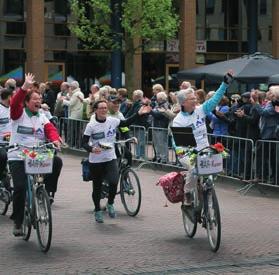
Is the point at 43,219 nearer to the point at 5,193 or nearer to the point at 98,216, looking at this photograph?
the point at 98,216

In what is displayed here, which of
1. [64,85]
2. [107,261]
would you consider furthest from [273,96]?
[64,85]

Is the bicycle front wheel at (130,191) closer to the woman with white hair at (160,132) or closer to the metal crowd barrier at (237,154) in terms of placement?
the metal crowd barrier at (237,154)

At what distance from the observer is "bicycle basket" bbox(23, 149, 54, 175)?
8.59 m

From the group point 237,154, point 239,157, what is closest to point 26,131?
point 239,157

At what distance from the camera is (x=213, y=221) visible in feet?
27.8

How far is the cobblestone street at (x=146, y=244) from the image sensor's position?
25.5 feet

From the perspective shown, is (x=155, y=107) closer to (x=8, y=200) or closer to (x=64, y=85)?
(x=64, y=85)

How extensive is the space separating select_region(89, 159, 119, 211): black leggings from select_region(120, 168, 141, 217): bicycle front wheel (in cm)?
59

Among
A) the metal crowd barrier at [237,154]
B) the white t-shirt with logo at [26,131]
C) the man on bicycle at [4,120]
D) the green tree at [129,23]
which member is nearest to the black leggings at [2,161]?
the man on bicycle at [4,120]

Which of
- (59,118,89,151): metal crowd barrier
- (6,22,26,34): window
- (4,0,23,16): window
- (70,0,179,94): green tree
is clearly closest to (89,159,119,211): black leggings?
(59,118,89,151): metal crowd barrier

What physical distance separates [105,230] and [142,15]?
19861 millimetres

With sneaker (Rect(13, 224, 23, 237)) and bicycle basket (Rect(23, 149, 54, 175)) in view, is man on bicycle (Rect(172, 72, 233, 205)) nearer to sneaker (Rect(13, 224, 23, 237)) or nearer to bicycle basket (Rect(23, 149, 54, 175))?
bicycle basket (Rect(23, 149, 54, 175))

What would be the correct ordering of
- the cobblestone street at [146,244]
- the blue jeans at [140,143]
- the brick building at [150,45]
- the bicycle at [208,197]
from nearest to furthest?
the cobblestone street at [146,244] < the bicycle at [208,197] < the blue jeans at [140,143] < the brick building at [150,45]

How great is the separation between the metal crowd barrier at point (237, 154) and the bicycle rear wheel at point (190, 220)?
3880 mm
